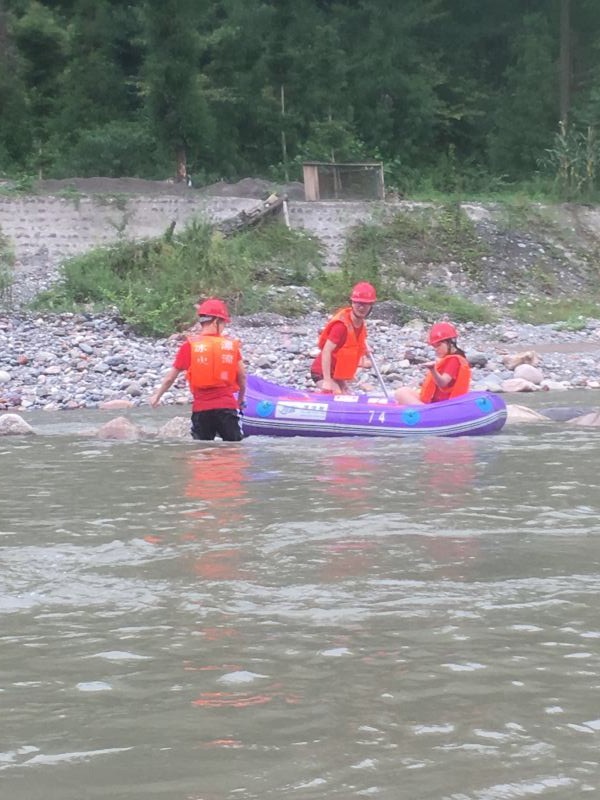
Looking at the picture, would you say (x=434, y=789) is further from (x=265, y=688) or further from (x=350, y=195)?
(x=350, y=195)

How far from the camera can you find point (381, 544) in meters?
5.95

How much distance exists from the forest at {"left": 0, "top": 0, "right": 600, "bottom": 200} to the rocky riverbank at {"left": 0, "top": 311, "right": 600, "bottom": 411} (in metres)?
12.8

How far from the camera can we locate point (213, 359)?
9547 millimetres

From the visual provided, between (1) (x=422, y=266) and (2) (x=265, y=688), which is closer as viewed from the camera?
(2) (x=265, y=688)

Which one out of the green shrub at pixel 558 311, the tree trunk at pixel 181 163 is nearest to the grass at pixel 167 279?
the green shrub at pixel 558 311

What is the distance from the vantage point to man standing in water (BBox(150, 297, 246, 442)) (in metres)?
9.54

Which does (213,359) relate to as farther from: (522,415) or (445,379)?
(522,415)

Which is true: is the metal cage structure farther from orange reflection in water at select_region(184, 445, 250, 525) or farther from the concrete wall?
orange reflection in water at select_region(184, 445, 250, 525)

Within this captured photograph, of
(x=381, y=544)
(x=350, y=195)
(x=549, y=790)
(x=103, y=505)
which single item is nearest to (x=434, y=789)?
(x=549, y=790)

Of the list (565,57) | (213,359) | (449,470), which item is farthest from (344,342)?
(565,57)

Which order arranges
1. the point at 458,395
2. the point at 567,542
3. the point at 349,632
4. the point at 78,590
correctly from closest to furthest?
the point at 349,632
the point at 78,590
the point at 567,542
the point at 458,395

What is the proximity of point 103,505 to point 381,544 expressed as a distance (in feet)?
6.55

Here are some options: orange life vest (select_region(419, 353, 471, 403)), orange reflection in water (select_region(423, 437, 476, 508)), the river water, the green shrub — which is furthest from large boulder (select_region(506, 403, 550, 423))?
the green shrub

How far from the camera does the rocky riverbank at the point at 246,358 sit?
14.8m
